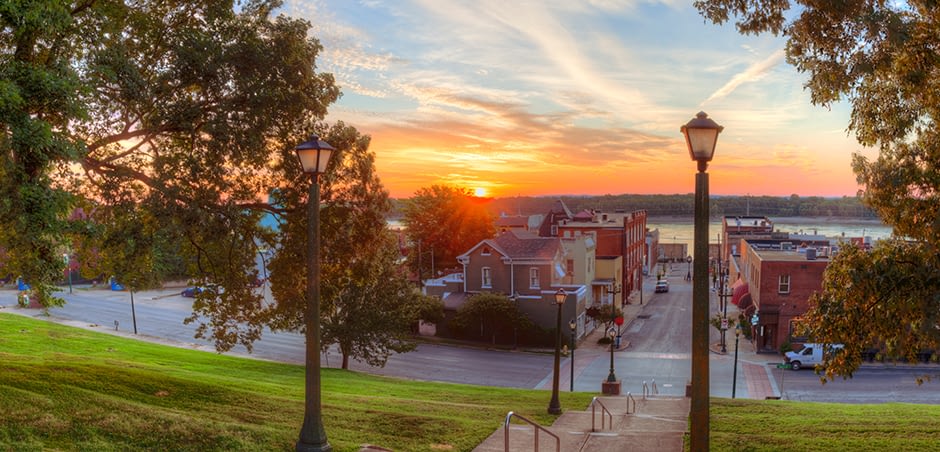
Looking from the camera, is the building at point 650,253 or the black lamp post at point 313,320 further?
the building at point 650,253

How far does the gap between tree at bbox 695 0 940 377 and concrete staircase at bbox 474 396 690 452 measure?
3.76 metres

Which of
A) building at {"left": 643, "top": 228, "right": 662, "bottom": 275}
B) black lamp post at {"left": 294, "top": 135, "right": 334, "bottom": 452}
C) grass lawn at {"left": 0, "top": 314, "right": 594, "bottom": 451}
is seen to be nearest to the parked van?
grass lawn at {"left": 0, "top": 314, "right": 594, "bottom": 451}

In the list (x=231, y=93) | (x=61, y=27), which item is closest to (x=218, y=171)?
(x=231, y=93)

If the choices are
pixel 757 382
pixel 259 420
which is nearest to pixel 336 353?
pixel 757 382

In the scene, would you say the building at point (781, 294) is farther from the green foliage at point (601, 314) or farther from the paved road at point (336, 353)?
the paved road at point (336, 353)

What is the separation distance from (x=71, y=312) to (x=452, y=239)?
3615 cm

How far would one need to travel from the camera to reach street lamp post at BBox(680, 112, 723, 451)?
766cm

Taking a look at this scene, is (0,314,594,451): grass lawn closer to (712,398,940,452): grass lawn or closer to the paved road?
(712,398,940,452): grass lawn

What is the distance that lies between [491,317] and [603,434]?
112 ft

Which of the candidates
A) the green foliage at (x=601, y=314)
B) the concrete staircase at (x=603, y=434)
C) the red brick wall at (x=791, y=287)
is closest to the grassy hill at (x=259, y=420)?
the concrete staircase at (x=603, y=434)

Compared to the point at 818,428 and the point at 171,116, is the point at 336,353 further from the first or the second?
the point at 818,428

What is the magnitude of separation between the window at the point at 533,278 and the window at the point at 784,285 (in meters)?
16.8

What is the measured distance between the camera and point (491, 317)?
49.2 m

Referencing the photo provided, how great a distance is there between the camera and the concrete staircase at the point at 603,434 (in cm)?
1332
